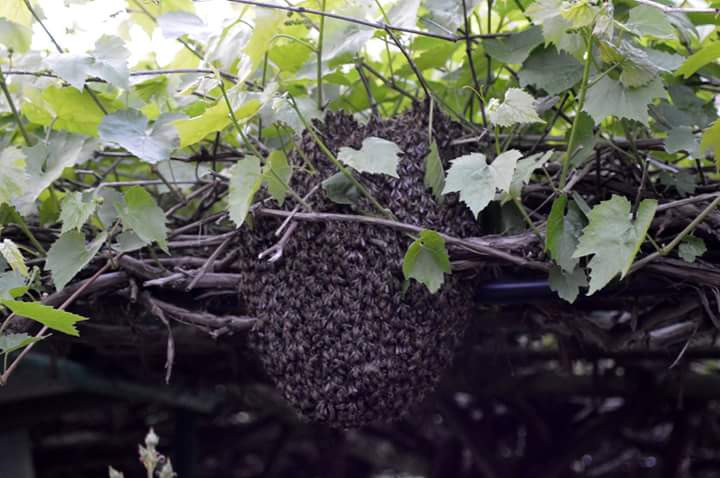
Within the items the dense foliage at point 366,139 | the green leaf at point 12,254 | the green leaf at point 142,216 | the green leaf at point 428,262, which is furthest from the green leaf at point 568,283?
the green leaf at point 12,254

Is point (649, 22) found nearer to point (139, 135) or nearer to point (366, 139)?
point (366, 139)

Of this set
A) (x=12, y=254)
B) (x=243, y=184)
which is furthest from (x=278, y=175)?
(x=12, y=254)

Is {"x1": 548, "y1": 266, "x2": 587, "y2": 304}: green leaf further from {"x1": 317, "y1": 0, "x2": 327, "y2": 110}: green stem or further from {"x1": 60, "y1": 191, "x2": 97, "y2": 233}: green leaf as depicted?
{"x1": 60, "y1": 191, "x2": 97, "y2": 233}: green leaf

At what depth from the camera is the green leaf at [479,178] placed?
2.19ft

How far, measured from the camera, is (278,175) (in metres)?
0.73

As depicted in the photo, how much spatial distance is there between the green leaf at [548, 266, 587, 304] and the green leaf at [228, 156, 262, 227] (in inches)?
11.3

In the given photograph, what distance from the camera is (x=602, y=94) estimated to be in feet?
2.29

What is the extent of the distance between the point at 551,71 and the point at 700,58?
0.45 feet

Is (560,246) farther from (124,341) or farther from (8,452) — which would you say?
(8,452)

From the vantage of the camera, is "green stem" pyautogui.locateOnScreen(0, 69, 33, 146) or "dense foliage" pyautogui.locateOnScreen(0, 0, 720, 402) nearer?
"dense foliage" pyautogui.locateOnScreen(0, 0, 720, 402)

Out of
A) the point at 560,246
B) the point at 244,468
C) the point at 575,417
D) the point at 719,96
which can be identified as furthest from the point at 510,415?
the point at 560,246

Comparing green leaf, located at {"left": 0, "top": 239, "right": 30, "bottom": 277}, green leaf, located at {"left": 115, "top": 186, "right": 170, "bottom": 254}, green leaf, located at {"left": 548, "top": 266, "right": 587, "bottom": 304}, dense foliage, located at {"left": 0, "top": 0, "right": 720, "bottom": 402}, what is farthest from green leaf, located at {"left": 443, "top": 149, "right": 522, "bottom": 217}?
green leaf, located at {"left": 0, "top": 239, "right": 30, "bottom": 277}

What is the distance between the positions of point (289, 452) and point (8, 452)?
0.80 m

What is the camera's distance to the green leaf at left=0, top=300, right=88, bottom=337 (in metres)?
0.68
